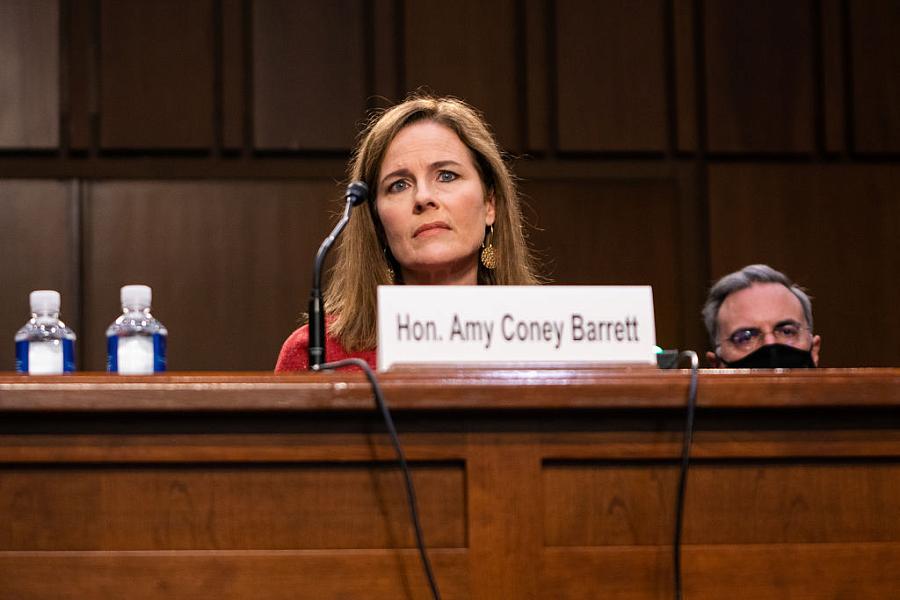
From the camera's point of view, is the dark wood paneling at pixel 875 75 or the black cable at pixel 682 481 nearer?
the black cable at pixel 682 481

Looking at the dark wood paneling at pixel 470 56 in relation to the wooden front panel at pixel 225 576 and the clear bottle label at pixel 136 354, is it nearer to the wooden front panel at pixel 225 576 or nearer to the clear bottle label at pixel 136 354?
the clear bottle label at pixel 136 354

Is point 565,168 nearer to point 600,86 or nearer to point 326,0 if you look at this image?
point 600,86

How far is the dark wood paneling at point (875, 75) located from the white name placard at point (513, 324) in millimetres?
2558

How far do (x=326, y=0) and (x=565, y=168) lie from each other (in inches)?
37.3

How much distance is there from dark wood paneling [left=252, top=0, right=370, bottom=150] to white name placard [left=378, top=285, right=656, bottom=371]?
2.17 m

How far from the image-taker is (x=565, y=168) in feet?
10.4

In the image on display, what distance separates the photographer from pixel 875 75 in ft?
10.5

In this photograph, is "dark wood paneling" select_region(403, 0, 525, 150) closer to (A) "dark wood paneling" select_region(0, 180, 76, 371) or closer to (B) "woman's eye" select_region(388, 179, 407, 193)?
(A) "dark wood paneling" select_region(0, 180, 76, 371)

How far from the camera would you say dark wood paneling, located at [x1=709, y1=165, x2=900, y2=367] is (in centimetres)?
317

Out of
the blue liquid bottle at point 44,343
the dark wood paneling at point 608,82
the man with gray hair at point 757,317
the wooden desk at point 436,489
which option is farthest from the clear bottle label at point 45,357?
the dark wood paneling at point 608,82

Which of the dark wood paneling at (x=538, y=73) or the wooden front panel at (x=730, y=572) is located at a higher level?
the dark wood paneling at (x=538, y=73)

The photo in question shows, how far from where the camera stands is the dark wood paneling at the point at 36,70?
3.01 m

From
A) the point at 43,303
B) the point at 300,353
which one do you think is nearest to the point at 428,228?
the point at 300,353

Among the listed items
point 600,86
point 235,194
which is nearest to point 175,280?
point 235,194
